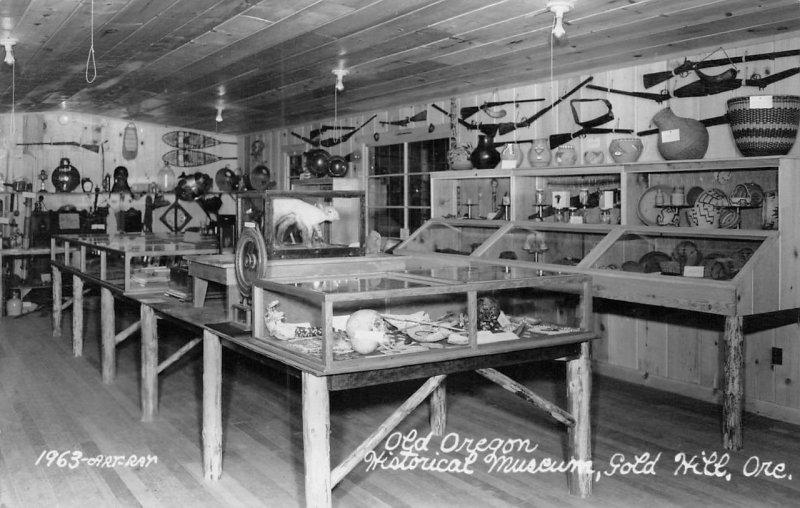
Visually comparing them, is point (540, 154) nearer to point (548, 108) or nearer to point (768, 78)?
point (548, 108)

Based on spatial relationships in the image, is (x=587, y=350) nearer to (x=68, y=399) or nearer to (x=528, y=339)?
(x=528, y=339)

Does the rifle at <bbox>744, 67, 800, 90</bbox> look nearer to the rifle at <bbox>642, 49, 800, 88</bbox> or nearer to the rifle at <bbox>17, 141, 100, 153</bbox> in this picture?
the rifle at <bbox>642, 49, 800, 88</bbox>

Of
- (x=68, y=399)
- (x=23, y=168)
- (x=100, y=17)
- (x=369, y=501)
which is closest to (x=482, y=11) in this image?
(x=100, y=17)

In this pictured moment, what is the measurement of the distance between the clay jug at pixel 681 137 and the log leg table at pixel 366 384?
7.24ft

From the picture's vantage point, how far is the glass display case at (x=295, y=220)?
427 centimetres

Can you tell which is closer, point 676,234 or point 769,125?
point 769,125

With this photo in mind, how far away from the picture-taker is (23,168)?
1076 cm

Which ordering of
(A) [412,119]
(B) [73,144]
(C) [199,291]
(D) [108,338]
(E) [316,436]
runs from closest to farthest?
(E) [316,436] < (C) [199,291] < (D) [108,338] < (A) [412,119] < (B) [73,144]

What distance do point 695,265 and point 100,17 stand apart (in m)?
4.23

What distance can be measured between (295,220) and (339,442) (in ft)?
4.50

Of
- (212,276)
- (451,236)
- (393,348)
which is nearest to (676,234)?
(451,236)

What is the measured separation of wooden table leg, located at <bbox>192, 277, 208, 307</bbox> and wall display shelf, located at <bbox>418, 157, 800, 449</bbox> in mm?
2323

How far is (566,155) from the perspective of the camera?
236 inches

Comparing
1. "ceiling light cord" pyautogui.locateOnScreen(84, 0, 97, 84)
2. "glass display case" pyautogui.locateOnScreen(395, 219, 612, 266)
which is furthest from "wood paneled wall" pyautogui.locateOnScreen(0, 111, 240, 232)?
"glass display case" pyautogui.locateOnScreen(395, 219, 612, 266)
